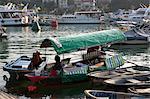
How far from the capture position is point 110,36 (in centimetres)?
2762

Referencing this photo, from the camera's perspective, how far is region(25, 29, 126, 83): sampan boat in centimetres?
2381

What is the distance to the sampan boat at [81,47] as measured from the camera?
2381 cm

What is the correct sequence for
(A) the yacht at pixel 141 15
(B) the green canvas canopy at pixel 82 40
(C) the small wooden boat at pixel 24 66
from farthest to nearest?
(A) the yacht at pixel 141 15, (C) the small wooden boat at pixel 24 66, (B) the green canvas canopy at pixel 82 40

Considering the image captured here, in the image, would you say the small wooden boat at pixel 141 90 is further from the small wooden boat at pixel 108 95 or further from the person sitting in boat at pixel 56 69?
the person sitting in boat at pixel 56 69

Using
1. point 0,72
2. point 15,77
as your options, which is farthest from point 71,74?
point 0,72

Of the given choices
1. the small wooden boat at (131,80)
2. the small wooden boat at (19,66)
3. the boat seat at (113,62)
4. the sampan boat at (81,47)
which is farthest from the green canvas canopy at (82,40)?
the small wooden boat at (131,80)

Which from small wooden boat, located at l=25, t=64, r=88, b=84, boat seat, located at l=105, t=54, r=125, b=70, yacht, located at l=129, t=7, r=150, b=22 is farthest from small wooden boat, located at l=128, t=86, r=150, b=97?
yacht, located at l=129, t=7, r=150, b=22

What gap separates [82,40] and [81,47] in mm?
611

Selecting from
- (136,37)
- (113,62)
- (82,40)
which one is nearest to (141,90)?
(113,62)

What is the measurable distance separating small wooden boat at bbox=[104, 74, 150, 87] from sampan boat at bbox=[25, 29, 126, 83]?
264cm

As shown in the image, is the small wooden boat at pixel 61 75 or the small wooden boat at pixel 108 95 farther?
the small wooden boat at pixel 61 75

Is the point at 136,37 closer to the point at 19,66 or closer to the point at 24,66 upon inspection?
the point at 24,66

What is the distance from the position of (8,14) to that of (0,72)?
65117 mm

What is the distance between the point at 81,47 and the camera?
25109 millimetres
